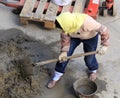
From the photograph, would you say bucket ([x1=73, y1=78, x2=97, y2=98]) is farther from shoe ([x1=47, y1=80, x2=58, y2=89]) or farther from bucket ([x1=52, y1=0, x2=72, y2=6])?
bucket ([x1=52, y1=0, x2=72, y2=6])

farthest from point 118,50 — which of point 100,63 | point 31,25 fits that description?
point 31,25

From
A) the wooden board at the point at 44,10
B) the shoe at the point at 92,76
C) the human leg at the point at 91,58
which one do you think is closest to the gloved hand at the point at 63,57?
the human leg at the point at 91,58

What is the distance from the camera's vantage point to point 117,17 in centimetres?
671

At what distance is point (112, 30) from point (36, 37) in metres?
1.43

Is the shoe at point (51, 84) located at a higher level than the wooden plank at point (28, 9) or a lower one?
lower

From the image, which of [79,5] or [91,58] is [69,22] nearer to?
[91,58]

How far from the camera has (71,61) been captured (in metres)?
5.70

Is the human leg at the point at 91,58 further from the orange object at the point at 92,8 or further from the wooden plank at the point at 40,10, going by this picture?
the wooden plank at the point at 40,10

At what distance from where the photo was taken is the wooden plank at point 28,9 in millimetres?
6230

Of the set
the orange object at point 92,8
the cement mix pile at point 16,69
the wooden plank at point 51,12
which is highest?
the orange object at point 92,8

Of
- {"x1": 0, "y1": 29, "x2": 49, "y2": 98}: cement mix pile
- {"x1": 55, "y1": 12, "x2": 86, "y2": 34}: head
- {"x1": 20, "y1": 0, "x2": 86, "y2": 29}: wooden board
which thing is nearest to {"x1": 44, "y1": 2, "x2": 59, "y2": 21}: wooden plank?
{"x1": 20, "y1": 0, "x2": 86, "y2": 29}: wooden board

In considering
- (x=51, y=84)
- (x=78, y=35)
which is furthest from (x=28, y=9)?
(x=78, y=35)

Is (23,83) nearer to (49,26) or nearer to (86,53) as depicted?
(86,53)

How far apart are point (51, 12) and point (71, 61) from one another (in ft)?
3.71
